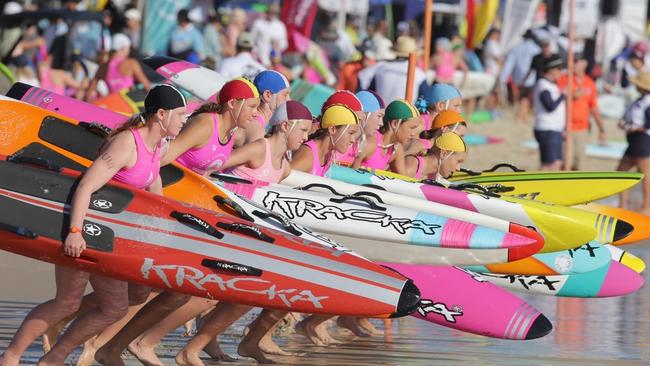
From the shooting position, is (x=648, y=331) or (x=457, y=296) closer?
(x=457, y=296)

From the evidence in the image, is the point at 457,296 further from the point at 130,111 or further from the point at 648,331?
the point at 130,111

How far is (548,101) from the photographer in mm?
20062

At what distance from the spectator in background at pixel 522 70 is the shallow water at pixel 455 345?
19445 mm

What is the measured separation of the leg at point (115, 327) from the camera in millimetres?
9125

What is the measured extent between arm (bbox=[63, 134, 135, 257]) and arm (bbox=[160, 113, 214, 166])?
1.42 metres

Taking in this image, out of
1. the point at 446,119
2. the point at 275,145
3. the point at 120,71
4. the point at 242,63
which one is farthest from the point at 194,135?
the point at 120,71

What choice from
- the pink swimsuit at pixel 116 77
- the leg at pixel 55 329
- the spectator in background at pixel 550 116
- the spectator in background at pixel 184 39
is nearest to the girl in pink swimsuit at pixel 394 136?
the leg at pixel 55 329

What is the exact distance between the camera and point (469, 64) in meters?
33.7

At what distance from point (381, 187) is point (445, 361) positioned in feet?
7.02

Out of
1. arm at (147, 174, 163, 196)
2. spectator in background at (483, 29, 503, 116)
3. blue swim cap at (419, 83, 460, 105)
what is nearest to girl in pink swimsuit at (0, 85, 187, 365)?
arm at (147, 174, 163, 196)

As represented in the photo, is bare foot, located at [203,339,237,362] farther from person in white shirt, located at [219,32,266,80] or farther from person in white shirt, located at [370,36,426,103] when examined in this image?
person in white shirt, located at [219,32,266,80]

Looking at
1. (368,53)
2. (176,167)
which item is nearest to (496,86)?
(368,53)

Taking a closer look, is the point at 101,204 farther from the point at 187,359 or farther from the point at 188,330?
the point at 188,330

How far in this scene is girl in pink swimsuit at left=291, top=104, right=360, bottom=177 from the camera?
11047mm
